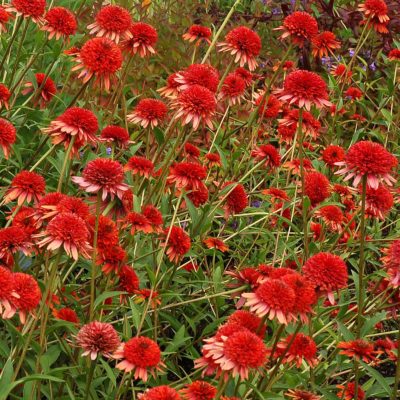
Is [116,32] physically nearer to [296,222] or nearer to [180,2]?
[296,222]

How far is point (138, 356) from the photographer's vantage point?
1.46 meters

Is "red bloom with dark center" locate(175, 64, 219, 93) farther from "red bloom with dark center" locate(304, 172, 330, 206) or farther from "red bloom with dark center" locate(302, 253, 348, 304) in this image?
"red bloom with dark center" locate(302, 253, 348, 304)

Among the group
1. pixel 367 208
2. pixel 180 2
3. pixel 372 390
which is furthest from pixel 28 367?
pixel 180 2

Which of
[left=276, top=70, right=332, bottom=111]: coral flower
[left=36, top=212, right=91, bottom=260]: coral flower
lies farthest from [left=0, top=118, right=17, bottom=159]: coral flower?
[left=276, top=70, right=332, bottom=111]: coral flower

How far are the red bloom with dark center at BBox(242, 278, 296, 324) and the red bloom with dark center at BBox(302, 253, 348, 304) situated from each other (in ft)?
0.56

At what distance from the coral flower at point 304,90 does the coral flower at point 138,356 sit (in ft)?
2.68

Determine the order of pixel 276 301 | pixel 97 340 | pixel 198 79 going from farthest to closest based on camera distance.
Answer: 1. pixel 198 79
2. pixel 97 340
3. pixel 276 301

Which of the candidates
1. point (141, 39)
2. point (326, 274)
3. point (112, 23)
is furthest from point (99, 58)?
point (326, 274)

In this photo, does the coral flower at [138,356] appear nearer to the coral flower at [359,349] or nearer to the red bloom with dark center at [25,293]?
the red bloom with dark center at [25,293]

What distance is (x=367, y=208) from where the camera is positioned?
7.52 feet

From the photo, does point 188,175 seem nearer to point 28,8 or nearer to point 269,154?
point 269,154

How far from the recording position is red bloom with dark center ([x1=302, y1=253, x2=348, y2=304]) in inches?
62.4

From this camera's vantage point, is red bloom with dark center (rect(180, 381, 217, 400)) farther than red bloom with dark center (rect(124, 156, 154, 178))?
No

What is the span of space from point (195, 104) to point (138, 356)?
0.77 metres
